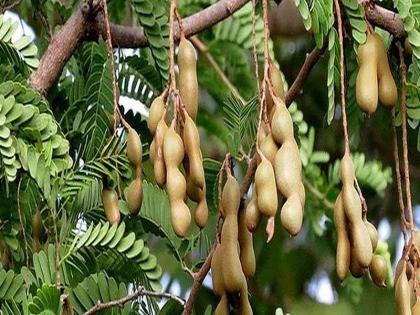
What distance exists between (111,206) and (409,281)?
227 millimetres

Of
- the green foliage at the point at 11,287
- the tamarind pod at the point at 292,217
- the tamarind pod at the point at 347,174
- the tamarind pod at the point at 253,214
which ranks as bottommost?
the green foliage at the point at 11,287

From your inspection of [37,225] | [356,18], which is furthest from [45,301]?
[356,18]

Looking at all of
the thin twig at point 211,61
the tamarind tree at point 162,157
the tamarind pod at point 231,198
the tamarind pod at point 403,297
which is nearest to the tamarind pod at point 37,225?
the tamarind tree at point 162,157

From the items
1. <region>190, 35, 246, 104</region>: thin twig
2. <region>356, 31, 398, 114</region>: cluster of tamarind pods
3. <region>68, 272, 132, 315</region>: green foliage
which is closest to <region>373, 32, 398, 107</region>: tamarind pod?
<region>356, 31, 398, 114</region>: cluster of tamarind pods

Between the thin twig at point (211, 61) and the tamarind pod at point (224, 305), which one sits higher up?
the tamarind pod at point (224, 305)

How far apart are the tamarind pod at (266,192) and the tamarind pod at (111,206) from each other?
0.18 m

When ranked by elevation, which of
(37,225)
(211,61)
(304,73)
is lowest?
(211,61)

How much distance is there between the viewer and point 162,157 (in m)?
0.71

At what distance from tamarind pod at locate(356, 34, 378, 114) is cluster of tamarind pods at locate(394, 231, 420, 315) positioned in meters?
0.09

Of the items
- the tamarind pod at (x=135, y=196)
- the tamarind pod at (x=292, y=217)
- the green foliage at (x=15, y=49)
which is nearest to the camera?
the tamarind pod at (x=292, y=217)

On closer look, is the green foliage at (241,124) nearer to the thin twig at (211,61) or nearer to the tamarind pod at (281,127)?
the tamarind pod at (281,127)

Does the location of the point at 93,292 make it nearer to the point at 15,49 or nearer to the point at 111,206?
the point at 111,206

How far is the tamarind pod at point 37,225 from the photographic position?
890mm

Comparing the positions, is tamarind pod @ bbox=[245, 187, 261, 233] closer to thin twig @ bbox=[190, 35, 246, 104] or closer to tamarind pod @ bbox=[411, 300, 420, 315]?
tamarind pod @ bbox=[411, 300, 420, 315]
